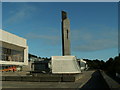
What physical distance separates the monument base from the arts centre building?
117ft

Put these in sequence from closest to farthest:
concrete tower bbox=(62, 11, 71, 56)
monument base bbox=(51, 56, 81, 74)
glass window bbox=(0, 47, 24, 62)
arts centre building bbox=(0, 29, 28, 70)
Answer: monument base bbox=(51, 56, 81, 74) → concrete tower bbox=(62, 11, 71, 56) → arts centre building bbox=(0, 29, 28, 70) → glass window bbox=(0, 47, 24, 62)

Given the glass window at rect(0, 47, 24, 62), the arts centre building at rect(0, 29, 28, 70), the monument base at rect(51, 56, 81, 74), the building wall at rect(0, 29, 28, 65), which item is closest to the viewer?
the monument base at rect(51, 56, 81, 74)

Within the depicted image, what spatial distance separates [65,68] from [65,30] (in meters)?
5.79

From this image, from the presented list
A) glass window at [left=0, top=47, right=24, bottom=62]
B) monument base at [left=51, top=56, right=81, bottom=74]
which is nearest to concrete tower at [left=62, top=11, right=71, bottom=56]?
monument base at [left=51, top=56, right=81, bottom=74]

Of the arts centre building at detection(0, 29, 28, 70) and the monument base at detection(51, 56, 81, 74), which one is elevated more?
the arts centre building at detection(0, 29, 28, 70)

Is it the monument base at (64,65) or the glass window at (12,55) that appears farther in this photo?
the glass window at (12,55)

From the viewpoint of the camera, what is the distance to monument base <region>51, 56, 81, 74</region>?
92.3 feet

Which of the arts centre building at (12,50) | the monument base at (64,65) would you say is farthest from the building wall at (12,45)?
the monument base at (64,65)

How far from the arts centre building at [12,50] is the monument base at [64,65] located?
35615mm

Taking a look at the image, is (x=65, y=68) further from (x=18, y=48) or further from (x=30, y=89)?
Result: (x=18, y=48)

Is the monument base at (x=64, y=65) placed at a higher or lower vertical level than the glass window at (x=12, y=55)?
lower

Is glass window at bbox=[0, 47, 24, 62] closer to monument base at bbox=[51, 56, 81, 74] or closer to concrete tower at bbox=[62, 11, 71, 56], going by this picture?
concrete tower at bbox=[62, 11, 71, 56]

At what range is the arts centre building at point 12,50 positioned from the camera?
210 ft

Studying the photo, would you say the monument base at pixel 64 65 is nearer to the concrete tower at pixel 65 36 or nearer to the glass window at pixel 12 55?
the concrete tower at pixel 65 36
